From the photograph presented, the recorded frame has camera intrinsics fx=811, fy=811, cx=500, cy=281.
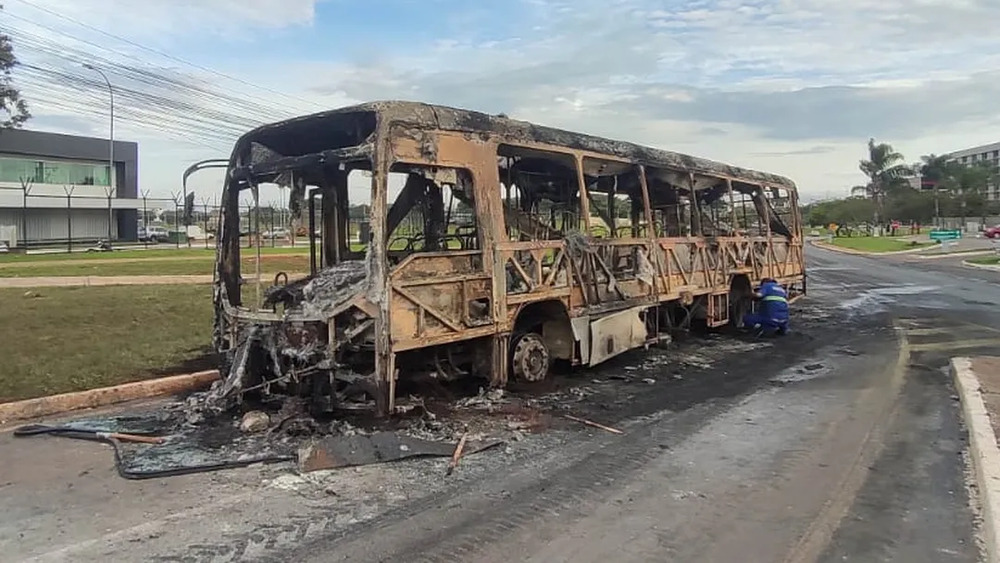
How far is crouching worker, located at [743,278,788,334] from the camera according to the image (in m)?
12.9

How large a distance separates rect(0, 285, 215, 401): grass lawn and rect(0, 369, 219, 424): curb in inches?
16.6

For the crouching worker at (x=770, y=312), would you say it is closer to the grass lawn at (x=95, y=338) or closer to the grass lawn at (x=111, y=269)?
the grass lawn at (x=95, y=338)

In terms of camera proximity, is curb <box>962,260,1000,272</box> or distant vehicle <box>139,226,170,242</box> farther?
distant vehicle <box>139,226,170,242</box>

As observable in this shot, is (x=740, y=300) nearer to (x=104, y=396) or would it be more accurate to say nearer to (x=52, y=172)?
(x=104, y=396)

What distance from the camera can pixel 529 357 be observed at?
877 centimetres

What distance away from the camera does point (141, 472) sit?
18.4ft

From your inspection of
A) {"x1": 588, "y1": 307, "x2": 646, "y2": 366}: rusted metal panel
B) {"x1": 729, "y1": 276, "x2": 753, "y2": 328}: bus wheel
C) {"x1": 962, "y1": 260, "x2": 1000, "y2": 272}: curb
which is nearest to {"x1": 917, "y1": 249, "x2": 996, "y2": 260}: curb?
{"x1": 962, "y1": 260, "x2": 1000, "y2": 272}: curb

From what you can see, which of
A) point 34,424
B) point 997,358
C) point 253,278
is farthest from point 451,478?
point 997,358

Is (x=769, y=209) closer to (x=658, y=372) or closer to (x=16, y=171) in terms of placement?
(x=658, y=372)

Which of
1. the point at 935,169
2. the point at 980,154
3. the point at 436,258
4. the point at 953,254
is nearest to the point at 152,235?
the point at 953,254

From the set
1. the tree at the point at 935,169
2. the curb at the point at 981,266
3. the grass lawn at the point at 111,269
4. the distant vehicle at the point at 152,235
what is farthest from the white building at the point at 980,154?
the grass lawn at the point at 111,269

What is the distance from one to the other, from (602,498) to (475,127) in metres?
4.01

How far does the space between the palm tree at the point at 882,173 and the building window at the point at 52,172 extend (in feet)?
230

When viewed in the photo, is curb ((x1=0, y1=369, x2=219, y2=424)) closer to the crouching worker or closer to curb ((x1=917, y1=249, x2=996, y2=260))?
the crouching worker
